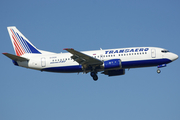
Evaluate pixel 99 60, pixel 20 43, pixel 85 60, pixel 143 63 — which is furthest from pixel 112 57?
pixel 20 43

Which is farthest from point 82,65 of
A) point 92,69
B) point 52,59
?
point 52,59

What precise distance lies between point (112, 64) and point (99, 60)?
2165 mm

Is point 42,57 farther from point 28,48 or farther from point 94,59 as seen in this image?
point 94,59

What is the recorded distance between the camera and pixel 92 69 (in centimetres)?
4962

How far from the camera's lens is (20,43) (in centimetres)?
5466

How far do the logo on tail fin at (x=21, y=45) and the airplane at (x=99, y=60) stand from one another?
131 centimetres

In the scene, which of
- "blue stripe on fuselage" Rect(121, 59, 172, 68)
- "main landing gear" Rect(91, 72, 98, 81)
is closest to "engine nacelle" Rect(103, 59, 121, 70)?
"blue stripe on fuselage" Rect(121, 59, 172, 68)

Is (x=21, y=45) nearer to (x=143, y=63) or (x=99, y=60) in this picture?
(x=99, y=60)

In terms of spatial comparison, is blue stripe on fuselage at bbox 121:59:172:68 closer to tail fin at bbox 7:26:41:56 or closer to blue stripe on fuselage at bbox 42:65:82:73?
blue stripe on fuselage at bbox 42:65:82:73

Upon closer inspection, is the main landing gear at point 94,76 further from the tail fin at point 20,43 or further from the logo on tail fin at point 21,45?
the logo on tail fin at point 21,45

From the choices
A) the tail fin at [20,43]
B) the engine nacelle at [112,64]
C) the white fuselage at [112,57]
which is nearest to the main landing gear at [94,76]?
the white fuselage at [112,57]

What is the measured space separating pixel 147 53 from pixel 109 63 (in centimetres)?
639

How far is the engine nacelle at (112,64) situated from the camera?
155 ft

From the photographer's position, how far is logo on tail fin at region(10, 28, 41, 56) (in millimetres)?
53719
